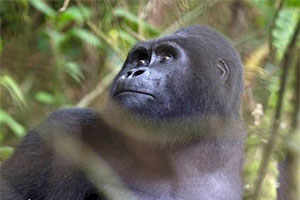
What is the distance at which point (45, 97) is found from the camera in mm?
4871

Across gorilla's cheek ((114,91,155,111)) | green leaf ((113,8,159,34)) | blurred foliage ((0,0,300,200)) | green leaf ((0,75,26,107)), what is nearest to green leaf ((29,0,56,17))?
blurred foliage ((0,0,300,200))

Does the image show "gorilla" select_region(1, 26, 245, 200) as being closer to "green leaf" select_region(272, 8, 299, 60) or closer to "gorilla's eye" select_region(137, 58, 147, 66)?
"gorilla's eye" select_region(137, 58, 147, 66)

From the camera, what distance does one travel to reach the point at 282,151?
2.31 meters

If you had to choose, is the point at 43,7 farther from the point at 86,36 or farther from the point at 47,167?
the point at 47,167

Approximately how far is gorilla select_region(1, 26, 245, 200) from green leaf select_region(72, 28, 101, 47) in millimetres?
1855

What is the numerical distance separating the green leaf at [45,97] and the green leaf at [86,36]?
1.65 feet

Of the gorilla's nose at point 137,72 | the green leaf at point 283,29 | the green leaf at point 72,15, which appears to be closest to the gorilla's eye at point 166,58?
the gorilla's nose at point 137,72

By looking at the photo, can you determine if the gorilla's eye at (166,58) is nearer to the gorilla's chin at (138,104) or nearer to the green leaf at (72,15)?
the gorilla's chin at (138,104)

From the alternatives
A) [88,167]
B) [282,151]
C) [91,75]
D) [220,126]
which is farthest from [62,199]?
[91,75]

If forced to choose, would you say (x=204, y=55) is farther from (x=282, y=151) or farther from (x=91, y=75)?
(x=91, y=75)

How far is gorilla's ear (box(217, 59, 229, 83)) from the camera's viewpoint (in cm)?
325

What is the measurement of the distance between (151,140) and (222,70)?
0.54m

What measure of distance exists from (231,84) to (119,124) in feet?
2.00

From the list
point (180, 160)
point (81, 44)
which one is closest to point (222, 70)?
point (180, 160)
